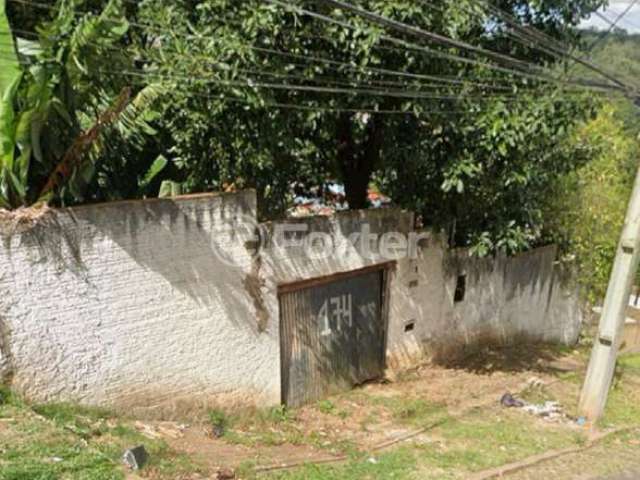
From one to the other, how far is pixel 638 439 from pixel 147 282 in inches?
259

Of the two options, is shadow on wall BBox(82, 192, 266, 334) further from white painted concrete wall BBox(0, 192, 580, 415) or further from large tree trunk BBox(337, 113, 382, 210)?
large tree trunk BBox(337, 113, 382, 210)

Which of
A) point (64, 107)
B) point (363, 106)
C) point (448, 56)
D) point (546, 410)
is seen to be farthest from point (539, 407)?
point (64, 107)

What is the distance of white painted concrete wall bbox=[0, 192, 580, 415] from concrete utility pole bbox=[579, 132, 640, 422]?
292 centimetres

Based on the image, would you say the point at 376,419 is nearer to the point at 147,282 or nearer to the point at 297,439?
the point at 297,439

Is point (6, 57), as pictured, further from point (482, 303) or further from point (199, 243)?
point (482, 303)

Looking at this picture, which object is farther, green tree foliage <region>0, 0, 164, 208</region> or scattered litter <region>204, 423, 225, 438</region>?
scattered litter <region>204, 423, 225, 438</region>

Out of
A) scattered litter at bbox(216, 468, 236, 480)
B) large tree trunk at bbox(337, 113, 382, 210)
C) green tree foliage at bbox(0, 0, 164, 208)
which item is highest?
green tree foliage at bbox(0, 0, 164, 208)

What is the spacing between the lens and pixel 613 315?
8039 mm

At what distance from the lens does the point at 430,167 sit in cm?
840

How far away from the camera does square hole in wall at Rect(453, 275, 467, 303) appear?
1041 centimetres

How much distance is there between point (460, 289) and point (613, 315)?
9.30 ft

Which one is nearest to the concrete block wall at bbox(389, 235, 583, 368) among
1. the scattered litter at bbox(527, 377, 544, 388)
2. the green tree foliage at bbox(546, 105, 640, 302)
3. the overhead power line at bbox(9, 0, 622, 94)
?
the green tree foliage at bbox(546, 105, 640, 302)

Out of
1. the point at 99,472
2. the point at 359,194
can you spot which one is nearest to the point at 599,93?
the point at 359,194

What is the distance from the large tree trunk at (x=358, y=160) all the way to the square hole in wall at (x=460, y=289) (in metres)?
2.13
